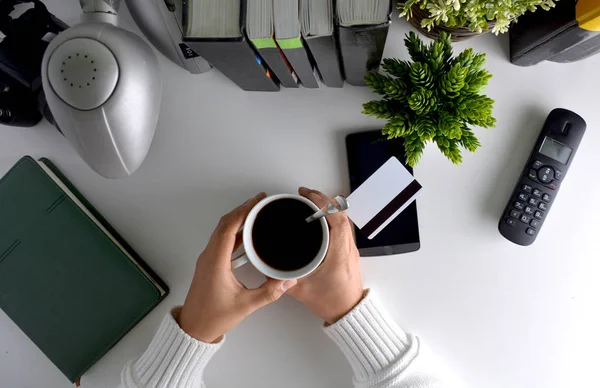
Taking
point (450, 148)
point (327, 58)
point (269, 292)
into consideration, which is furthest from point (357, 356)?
point (327, 58)

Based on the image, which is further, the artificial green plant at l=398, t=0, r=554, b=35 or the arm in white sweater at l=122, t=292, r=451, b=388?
the arm in white sweater at l=122, t=292, r=451, b=388

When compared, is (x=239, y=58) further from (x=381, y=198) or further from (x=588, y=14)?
(x=588, y=14)

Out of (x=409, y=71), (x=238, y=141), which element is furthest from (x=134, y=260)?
(x=409, y=71)

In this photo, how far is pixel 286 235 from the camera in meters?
0.52

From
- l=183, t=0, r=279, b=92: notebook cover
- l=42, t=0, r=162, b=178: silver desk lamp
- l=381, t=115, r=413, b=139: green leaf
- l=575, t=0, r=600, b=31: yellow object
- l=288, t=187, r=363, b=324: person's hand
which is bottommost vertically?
l=288, t=187, r=363, b=324: person's hand

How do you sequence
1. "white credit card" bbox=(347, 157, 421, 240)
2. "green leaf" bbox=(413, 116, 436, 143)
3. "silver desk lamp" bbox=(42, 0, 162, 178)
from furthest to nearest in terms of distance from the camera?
"white credit card" bbox=(347, 157, 421, 240)
"green leaf" bbox=(413, 116, 436, 143)
"silver desk lamp" bbox=(42, 0, 162, 178)

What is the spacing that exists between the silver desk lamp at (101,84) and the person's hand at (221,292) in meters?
0.17

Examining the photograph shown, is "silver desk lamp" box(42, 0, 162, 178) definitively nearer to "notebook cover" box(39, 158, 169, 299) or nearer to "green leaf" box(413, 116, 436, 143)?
"notebook cover" box(39, 158, 169, 299)

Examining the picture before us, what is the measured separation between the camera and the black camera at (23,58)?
0.60 m

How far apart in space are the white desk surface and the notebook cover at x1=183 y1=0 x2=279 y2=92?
50mm

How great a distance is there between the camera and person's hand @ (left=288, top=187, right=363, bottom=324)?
24.0 inches

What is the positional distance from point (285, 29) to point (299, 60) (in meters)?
0.09

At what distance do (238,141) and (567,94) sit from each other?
55 cm

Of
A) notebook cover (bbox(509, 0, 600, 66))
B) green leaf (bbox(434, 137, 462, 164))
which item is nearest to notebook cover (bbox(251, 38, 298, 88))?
green leaf (bbox(434, 137, 462, 164))
